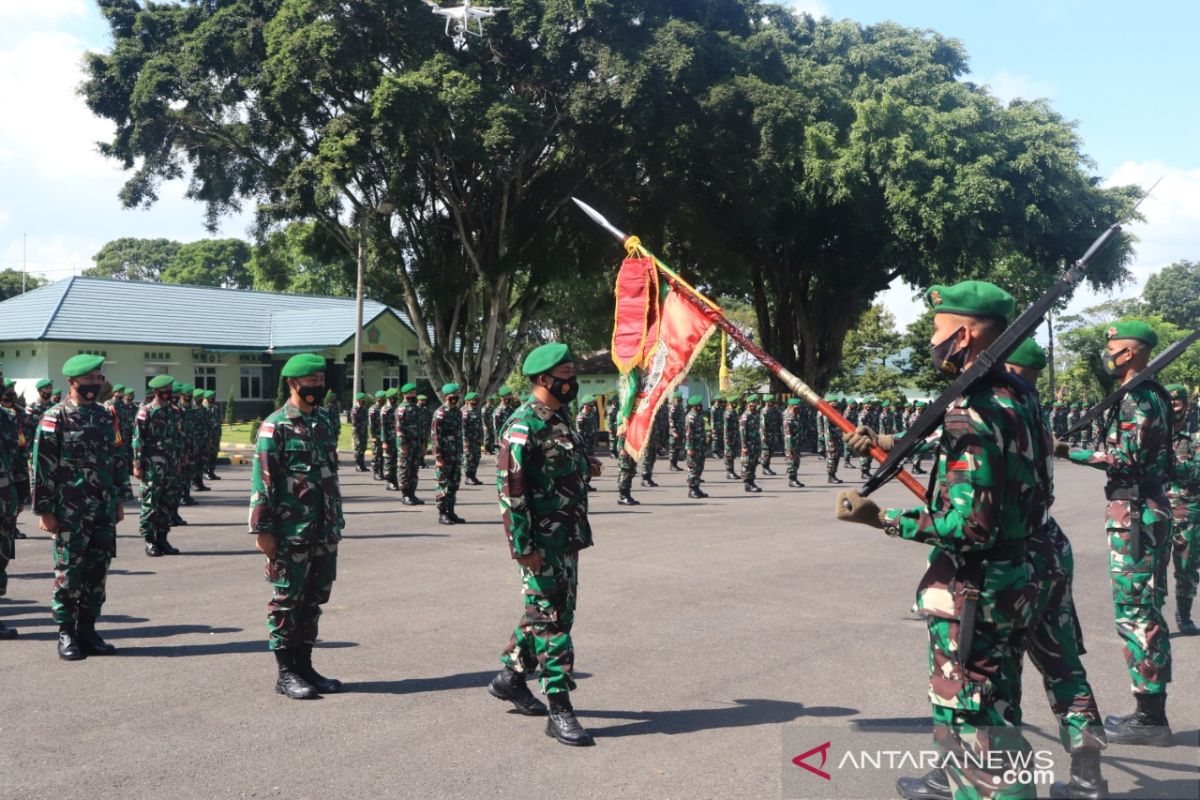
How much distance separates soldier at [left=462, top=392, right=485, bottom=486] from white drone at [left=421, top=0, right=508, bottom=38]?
436 inches

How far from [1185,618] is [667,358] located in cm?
434

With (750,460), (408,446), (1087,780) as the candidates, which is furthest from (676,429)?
(1087,780)

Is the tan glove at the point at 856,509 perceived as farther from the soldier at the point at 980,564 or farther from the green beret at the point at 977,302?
the green beret at the point at 977,302

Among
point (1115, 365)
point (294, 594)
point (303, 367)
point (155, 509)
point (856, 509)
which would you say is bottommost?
point (155, 509)

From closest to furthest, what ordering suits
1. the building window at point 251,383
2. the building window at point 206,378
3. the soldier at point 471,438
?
the soldier at point 471,438
the building window at point 206,378
the building window at point 251,383

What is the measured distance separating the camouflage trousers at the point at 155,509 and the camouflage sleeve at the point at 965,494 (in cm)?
951

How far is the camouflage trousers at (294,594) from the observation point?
5.74 meters

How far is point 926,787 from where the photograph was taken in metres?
4.36

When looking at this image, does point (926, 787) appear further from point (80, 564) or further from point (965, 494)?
point (80, 564)

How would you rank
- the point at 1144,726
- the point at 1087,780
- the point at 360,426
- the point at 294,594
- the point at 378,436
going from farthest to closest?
the point at 360,426, the point at 378,436, the point at 294,594, the point at 1144,726, the point at 1087,780

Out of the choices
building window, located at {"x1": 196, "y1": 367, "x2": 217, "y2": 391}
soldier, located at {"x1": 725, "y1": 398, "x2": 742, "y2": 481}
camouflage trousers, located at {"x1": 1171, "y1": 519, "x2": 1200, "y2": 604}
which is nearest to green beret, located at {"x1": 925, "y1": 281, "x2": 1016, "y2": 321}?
camouflage trousers, located at {"x1": 1171, "y1": 519, "x2": 1200, "y2": 604}

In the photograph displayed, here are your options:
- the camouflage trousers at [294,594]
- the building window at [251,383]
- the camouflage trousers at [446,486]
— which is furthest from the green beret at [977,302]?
the building window at [251,383]

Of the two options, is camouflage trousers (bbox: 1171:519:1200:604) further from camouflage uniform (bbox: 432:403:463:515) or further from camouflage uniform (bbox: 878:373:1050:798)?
camouflage uniform (bbox: 432:403:463:515)

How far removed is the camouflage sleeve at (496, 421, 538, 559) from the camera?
16.6 ft
